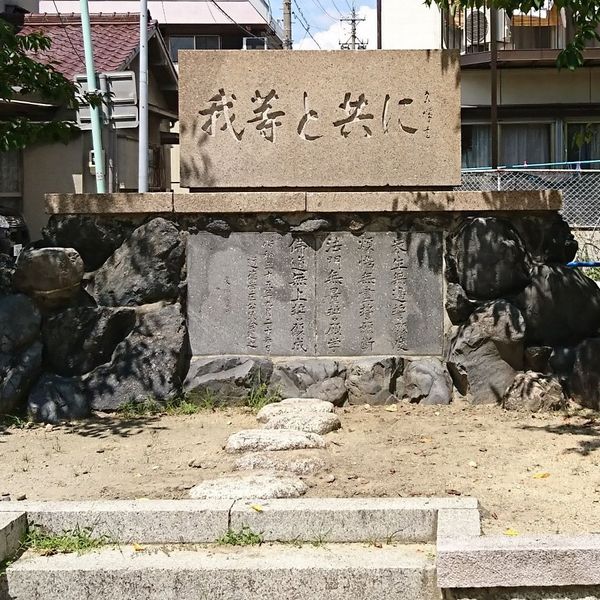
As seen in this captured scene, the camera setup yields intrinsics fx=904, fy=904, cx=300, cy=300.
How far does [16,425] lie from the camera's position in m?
7.30

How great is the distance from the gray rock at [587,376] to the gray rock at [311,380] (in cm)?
192

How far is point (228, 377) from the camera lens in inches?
304

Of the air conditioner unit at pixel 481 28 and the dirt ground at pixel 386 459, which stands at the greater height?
the air conditioner unit at pixel 481 28

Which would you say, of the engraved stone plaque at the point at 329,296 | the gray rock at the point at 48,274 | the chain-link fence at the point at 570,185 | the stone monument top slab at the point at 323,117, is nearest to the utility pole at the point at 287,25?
the chain-link fence at the point at 570,185

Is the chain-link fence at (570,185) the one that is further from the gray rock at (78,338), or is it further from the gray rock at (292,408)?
the gray rock at (78,338)

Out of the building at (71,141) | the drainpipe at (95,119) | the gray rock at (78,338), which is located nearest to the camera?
the gray rock at (78,338)

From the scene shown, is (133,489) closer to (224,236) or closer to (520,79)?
(224,236)

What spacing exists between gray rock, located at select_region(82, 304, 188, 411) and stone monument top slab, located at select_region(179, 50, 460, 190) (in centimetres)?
131

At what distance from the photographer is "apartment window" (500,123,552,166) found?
856 inches

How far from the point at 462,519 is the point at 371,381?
3.29 meters

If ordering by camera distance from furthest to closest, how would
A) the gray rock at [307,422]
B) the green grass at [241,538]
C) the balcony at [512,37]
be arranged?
the balcony at [512,37] → the gray rock at [307,422] → the green grass at [241,538]

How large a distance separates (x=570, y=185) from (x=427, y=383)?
961 centimetres

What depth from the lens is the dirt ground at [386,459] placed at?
522 cm

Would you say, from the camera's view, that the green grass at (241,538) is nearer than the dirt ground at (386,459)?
Yes
